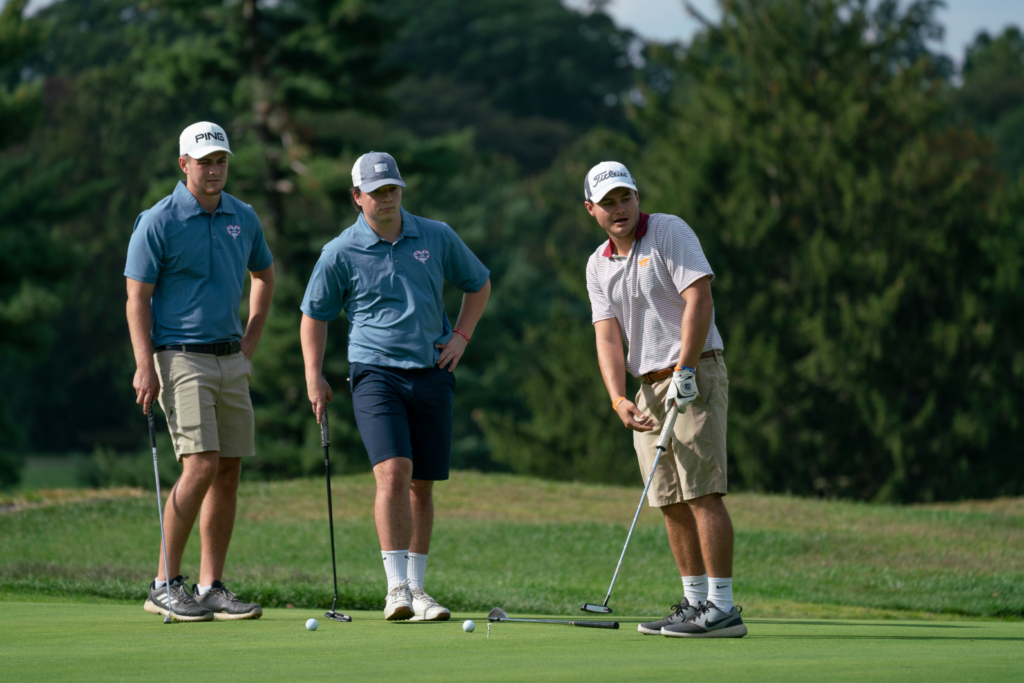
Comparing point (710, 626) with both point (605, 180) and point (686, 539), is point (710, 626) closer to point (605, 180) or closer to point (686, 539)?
point (686, 539)


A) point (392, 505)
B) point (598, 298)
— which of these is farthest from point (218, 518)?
point (598, 298)

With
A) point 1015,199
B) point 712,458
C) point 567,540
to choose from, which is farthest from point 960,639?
point 1015,199

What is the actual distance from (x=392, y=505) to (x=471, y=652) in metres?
1.33

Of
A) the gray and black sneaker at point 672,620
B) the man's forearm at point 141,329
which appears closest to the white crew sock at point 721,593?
the gray and black sneaker at point 672,620

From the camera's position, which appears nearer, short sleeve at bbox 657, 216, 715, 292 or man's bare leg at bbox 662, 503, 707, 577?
short sleeve at bbox 657, 216, 715, 292

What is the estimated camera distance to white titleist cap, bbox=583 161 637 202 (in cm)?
521

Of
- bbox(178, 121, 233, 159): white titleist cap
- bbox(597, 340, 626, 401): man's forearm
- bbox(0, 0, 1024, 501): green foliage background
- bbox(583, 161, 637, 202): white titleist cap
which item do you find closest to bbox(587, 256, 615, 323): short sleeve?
bbox(597, 340, 626, 401): man's forearm

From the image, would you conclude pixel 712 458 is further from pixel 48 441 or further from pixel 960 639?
pixel 48 441

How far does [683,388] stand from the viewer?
499 cm

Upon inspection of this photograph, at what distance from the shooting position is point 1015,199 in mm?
22312

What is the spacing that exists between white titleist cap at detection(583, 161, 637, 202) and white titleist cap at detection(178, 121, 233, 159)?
166 centimetres

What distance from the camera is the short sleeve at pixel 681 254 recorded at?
16.9 feet

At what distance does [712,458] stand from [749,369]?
17.4m

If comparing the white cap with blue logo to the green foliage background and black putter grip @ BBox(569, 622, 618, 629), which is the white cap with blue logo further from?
the green foliage background
